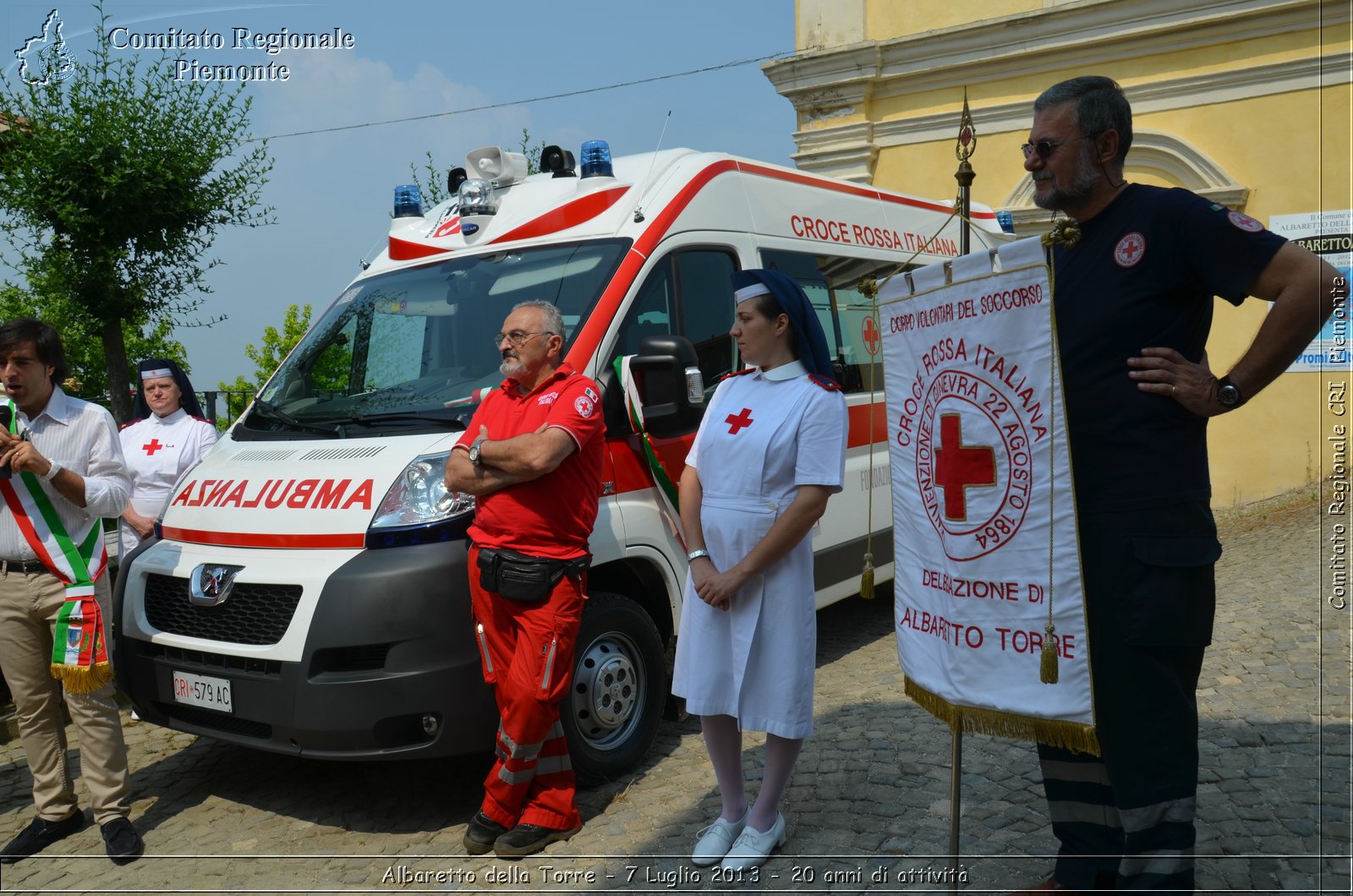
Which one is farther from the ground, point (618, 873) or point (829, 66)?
point (829, 66)

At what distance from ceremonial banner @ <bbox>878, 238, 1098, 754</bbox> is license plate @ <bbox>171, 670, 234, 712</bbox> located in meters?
2.53

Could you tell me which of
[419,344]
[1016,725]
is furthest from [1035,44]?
[1016,725]

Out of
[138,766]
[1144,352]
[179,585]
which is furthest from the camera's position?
[138,766]

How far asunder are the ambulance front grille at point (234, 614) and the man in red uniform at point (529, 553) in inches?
28.5

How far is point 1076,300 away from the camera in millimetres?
2826

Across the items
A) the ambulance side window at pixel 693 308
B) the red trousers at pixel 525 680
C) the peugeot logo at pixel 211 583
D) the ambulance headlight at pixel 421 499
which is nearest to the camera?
the red trousers at pixel 525 680

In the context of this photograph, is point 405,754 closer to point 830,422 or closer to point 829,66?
point 830,422

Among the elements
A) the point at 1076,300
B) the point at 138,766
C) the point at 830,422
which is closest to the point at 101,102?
the point at 138,766

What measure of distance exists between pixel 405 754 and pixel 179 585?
1.19m

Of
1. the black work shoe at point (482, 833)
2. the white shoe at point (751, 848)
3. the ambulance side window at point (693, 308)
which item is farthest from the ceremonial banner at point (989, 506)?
the black work shoe at point (482, 833)

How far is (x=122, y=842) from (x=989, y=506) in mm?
3491

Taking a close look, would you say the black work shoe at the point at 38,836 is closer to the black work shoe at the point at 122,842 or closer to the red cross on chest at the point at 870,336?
the black work shoe at the point at 122,842

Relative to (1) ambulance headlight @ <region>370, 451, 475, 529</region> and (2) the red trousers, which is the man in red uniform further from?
(1) ambulance headlight @ <region>370, 451, 475, 529</region>

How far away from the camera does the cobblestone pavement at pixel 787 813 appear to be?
139 inches
